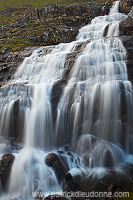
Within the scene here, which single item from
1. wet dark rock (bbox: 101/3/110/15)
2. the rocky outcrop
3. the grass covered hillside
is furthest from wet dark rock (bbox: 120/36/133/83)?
wet dark rock (bbox: 101/3/110/15)

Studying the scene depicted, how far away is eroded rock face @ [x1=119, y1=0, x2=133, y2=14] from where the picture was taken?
48.8 metres

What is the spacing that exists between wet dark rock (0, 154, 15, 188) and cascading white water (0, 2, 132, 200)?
0.38 metres

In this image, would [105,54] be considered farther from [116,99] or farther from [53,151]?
[53,151]

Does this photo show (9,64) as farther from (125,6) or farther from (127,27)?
(125,6)

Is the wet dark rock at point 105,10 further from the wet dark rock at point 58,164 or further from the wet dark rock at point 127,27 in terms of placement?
the wet dark rock at point 58,164

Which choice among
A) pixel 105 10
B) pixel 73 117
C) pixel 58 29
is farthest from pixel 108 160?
pixel 105 10

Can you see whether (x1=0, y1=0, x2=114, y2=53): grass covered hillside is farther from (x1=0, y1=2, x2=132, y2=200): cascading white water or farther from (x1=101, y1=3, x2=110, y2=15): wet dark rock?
(x1=0, y1=2, x2=132, y2=200): cascading white water

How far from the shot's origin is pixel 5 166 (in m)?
16.8

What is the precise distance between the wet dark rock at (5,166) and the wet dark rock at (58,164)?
290cm

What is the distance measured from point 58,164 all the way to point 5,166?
4188 mm

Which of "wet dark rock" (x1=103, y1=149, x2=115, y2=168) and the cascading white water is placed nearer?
the cascading white water

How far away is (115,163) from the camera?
1748cm

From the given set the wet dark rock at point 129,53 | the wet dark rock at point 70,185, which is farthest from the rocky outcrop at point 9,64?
the wet dark rock at point 70,185

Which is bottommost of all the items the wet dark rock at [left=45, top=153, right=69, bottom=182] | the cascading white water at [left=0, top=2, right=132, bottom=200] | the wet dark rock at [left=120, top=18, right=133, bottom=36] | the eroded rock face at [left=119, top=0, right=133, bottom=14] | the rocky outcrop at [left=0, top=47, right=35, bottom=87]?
the wet dark rock at [left=45, top=153, right=69, bottom=182]
